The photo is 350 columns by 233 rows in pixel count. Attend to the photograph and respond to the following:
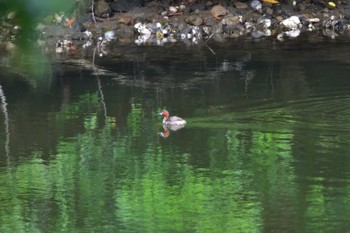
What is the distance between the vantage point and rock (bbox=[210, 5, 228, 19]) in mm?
25000

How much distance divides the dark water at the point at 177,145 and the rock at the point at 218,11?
16.8 feet

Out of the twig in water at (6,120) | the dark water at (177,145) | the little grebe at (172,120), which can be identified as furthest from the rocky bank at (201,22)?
the little grebe at (172,120)

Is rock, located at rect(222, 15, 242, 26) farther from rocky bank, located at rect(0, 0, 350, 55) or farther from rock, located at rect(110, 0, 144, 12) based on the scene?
rock, located at rect(110, 0, 144, 12)

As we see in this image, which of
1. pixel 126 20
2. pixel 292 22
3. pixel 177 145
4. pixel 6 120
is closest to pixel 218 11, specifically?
pixel 292 22

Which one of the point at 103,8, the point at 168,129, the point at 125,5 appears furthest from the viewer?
the point at 125,5

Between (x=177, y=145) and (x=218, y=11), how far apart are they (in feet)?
43.7

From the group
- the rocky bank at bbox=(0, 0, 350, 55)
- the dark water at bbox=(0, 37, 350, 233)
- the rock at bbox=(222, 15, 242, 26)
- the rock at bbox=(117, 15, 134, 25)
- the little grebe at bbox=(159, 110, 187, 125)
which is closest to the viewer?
the dark water at bbox=(0, 37, 350, 233)

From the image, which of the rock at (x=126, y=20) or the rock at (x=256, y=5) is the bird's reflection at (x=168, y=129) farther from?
the rock at (x=256, y=5)

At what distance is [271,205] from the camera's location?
9.22 meters

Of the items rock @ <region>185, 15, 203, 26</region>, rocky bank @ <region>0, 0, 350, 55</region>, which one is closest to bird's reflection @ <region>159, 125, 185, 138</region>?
rocky bank @ <region>0, 0, 350, 55</region>

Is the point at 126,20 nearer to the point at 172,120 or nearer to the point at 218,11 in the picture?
the point at 218,11

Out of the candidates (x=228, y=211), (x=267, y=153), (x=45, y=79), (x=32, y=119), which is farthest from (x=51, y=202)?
(x=45, y=79)

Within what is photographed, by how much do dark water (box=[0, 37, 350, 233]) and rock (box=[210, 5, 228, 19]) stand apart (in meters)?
5.13

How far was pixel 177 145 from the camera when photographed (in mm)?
12305
